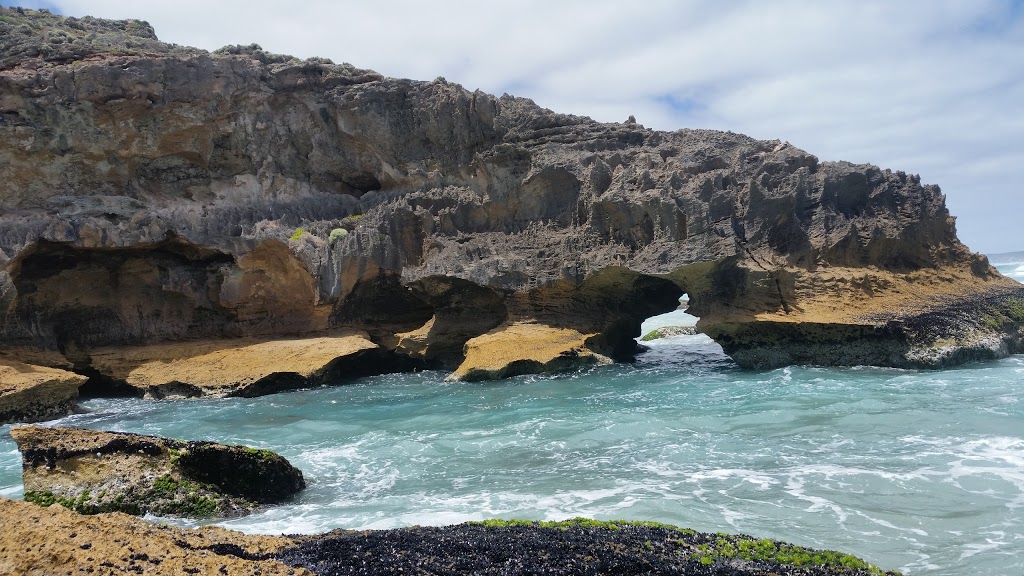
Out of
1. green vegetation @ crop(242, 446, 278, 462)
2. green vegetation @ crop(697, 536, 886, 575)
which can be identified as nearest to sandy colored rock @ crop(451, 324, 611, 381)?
green vegetation @ crop(242, 446, 278, 462)

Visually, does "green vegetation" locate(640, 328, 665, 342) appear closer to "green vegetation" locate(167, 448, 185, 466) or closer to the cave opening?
the cave opening

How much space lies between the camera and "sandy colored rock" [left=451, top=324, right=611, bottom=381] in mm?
18281

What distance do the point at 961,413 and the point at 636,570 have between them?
8.89 m

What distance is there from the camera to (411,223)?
68.4ft

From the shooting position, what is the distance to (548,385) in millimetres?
16781

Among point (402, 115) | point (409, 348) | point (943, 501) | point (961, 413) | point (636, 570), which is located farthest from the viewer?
point (402, 115)

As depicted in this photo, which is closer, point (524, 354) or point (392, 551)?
point (392, 551)

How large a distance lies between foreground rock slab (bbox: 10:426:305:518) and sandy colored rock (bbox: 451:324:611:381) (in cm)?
966

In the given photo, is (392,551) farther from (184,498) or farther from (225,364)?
(225,364)

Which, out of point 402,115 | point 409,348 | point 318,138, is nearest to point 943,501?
point 409,348

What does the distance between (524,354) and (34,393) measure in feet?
37.7

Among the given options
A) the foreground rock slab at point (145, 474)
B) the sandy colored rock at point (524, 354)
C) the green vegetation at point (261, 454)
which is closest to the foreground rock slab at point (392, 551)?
the foreground rock slab at point (145, 474)

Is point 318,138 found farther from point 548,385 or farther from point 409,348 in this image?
point 548,385

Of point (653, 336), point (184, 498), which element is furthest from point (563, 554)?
point (653, 336)
